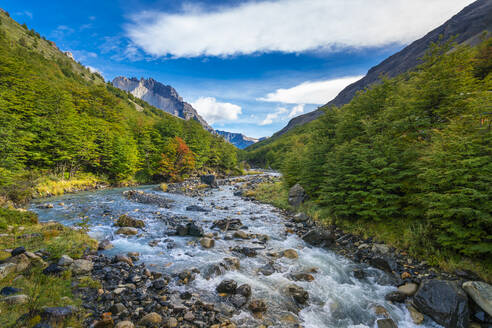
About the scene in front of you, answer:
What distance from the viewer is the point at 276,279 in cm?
805

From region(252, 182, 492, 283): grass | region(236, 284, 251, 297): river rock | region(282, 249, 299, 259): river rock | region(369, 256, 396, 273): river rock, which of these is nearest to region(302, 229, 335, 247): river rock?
region(252, 182, 492, 283): grass

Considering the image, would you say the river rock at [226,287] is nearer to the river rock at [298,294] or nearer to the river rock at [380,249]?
the river rock at [298,294]

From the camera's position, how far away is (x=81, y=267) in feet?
22.4

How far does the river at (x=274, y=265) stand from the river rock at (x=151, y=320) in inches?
70.8

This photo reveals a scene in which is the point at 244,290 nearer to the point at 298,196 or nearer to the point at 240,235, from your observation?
the point at 240,235

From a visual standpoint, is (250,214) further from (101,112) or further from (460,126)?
(101,112)

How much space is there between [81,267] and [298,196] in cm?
1744

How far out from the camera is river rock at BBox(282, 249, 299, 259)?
10133 mm

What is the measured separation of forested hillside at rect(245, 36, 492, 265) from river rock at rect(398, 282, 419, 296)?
1.94m


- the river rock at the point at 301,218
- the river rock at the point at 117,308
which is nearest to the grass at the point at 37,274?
the river rock at the point at 117,308

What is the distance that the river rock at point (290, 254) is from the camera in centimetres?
1013

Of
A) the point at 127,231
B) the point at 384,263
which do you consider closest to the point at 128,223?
the point at 127,231

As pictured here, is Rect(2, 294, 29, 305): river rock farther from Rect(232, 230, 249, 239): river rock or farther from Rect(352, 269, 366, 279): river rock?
Rect(352, 269, 366, 279): river rock

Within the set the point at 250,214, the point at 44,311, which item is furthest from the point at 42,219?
the point at 250,214
